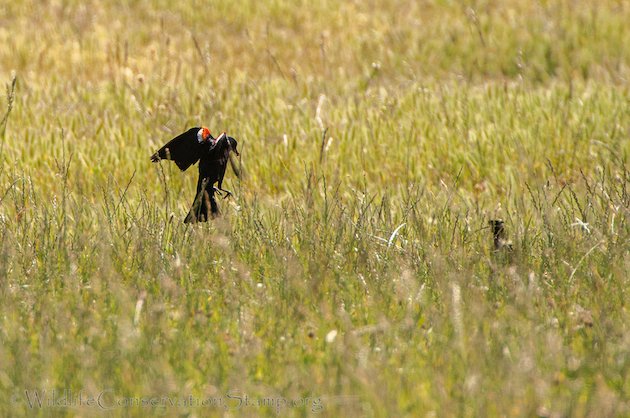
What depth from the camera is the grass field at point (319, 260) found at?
2.86 metres

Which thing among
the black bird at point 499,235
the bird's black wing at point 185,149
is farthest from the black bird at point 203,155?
the black bird at point 499,235

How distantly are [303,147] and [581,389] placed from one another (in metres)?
3.80

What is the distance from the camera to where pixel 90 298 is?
3602mm

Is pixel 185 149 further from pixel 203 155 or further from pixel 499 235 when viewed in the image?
pixel 499 235

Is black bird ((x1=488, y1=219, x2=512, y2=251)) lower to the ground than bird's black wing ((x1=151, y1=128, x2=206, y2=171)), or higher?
lower

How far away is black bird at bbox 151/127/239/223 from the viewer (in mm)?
4141

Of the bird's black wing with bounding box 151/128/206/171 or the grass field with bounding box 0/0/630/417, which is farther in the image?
the bird's black wing with bounding box 151/128/206/171

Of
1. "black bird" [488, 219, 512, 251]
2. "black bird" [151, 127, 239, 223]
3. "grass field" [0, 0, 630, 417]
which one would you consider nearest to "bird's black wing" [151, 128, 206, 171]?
"black bird" [151, 127, 239, 223]

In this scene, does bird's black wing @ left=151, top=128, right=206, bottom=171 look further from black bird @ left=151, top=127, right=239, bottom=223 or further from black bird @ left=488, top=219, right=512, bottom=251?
black bird @ left=488, top=219, right=512, bottom=251

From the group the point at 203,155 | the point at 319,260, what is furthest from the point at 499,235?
the point at 203,155

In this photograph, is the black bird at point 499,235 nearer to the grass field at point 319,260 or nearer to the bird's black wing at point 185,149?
the grass field at point 319,260

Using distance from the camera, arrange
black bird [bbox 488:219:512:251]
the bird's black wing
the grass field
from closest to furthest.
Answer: the grass field → black bird [bbox 488:219:512:251] → the bird's black wing

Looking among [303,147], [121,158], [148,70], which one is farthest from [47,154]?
[148,70]

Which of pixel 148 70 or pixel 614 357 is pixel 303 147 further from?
pixel 614 357
